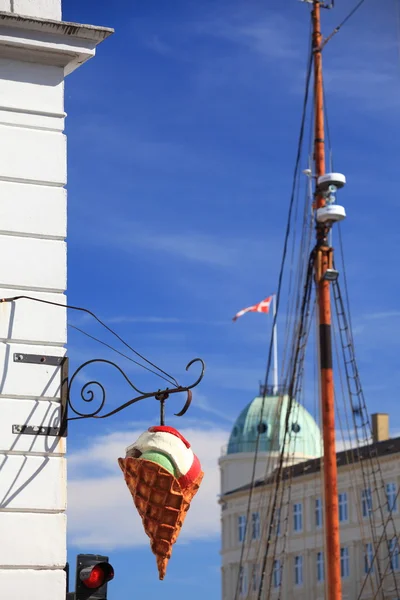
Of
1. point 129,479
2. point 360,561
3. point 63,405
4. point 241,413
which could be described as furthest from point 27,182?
point 241,413

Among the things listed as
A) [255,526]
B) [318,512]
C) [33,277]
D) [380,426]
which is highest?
[380,426]

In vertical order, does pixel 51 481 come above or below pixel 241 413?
below

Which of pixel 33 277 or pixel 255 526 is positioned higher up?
pixel 255 526

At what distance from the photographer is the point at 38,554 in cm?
1155

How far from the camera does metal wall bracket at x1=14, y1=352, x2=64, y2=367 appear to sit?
11.9 m

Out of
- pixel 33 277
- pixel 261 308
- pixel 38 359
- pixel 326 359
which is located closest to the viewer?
pixel 38 359

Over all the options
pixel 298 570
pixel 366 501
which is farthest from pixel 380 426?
pixel 298 570

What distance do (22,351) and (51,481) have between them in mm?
1132

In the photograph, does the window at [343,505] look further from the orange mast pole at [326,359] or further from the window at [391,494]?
the orange mast pole at [326,359]

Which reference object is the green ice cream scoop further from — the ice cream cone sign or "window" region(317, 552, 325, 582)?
"window" region(317, 552, 325, 582)

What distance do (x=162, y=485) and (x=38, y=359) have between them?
1.56 m

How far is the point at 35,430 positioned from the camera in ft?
38.7

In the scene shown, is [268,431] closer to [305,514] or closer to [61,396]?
[305,514]

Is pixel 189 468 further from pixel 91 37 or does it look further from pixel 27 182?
pixel 91 37
